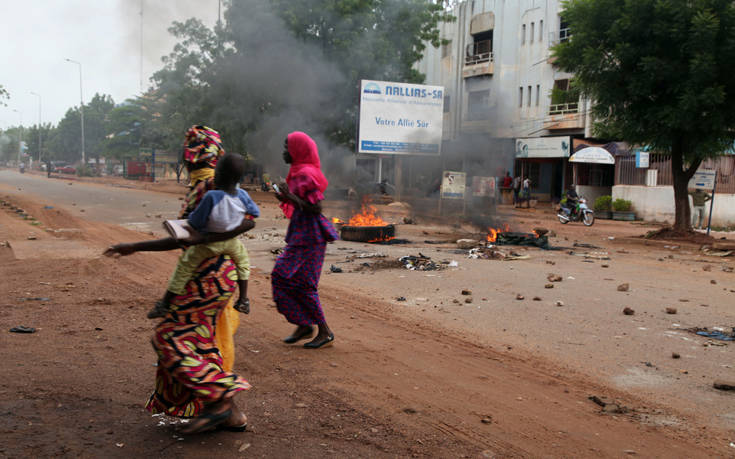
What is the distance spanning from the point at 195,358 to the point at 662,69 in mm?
13558

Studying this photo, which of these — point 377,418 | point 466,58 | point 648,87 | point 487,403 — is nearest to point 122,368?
point 377,418

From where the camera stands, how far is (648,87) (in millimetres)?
13898

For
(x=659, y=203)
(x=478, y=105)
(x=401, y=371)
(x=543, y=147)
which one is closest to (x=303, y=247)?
(x=401, y=371)

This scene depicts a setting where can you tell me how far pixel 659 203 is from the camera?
21984 millimetres

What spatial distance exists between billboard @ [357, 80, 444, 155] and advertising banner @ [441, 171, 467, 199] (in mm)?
1843

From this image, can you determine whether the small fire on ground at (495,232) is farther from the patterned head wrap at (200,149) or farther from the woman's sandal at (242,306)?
the patterned head wrap at (200,149)

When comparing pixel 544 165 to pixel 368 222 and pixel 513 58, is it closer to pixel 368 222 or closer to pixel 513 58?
pixel 513 58

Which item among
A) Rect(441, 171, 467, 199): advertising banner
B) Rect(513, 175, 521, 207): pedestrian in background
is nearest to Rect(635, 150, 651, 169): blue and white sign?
Rect(513, 175, 521, 207): pedestrian in background

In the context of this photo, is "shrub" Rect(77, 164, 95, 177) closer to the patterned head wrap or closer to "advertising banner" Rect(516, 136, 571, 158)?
"advertising banner" Rect(516, 136, 571, 158)

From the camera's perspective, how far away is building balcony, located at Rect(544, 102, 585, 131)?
93.2 ft

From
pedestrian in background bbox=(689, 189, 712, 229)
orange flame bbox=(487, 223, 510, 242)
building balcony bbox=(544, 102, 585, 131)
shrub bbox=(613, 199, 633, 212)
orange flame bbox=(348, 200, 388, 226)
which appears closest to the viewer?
orange flame bbox=(487, 223, 510, 242)

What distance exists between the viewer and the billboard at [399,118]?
66.3 ft

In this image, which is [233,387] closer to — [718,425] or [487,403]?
[487,403]

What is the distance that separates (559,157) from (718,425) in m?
26.3
